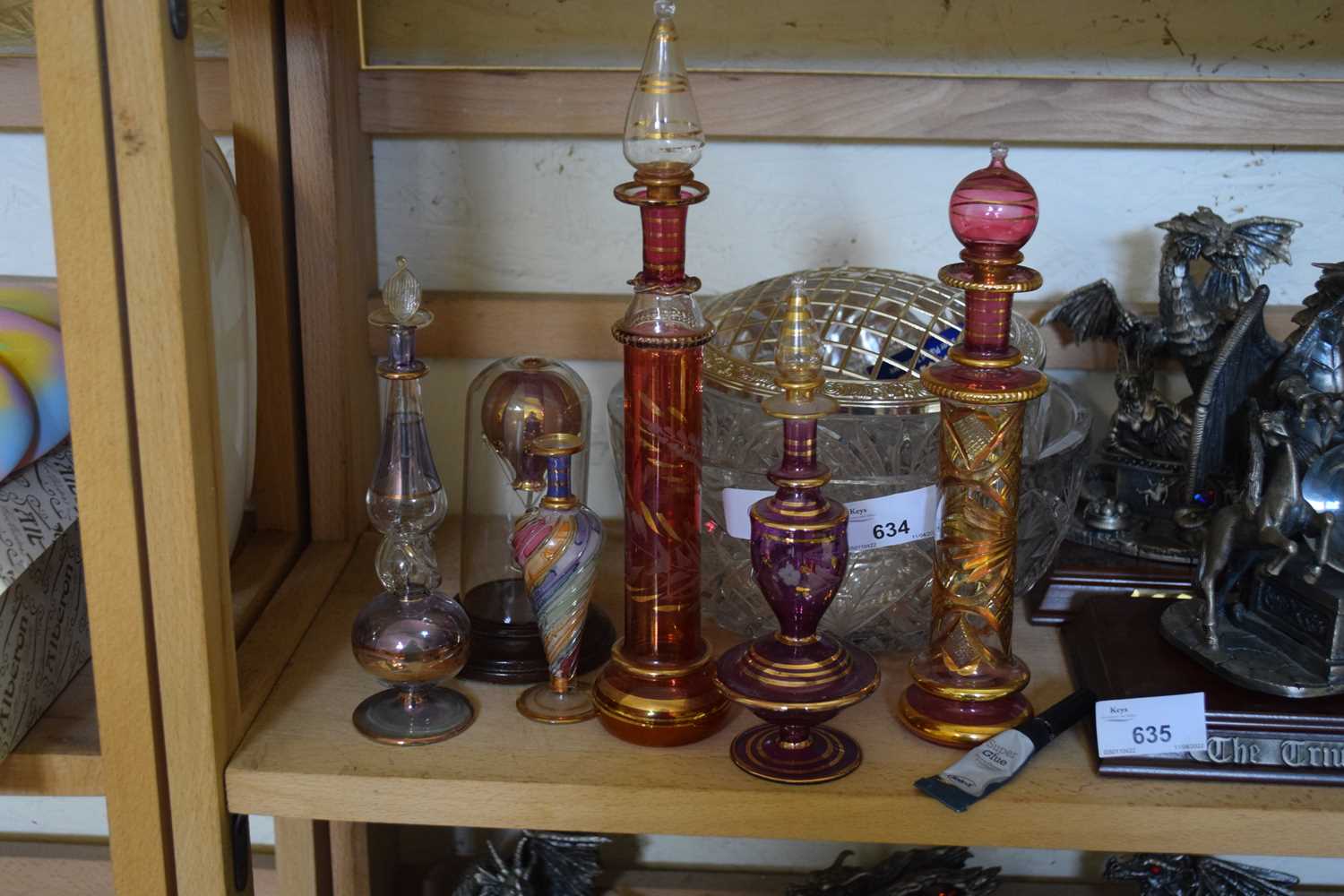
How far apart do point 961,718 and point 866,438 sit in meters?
0.19

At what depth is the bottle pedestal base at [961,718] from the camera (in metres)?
0.78

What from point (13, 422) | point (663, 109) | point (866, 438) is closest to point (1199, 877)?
point (866, 438)

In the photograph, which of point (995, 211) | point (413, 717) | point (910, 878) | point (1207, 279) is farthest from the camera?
point (910, 878)

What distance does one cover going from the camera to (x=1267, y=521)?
2.56 feet

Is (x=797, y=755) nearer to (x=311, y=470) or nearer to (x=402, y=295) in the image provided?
(x=402, y=295)

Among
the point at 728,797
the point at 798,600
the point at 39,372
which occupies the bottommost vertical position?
the point at 728,797

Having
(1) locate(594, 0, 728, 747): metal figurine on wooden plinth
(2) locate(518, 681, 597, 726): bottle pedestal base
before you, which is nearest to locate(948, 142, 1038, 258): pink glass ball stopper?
(1) locate(594, 0, 728, 747): metal figurine on wooden plinth

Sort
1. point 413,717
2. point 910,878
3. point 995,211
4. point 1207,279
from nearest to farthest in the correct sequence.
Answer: point 995,211 < point 413,717 < point 1207,279 < point 910,878

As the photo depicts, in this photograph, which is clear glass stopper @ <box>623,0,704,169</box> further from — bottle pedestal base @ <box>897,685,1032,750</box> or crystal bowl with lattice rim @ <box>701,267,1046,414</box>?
bottle pedestal base @ <box>897,685,1032,750</box>

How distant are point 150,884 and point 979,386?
0.55 m

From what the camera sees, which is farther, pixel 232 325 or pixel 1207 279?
pixel 1207 279

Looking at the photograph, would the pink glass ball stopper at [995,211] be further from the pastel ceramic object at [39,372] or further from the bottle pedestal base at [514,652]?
the pastel ceramic object at [39,372]

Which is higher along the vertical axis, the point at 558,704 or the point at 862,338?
the point at 862,338

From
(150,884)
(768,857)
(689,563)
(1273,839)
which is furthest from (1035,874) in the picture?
(150,884)
